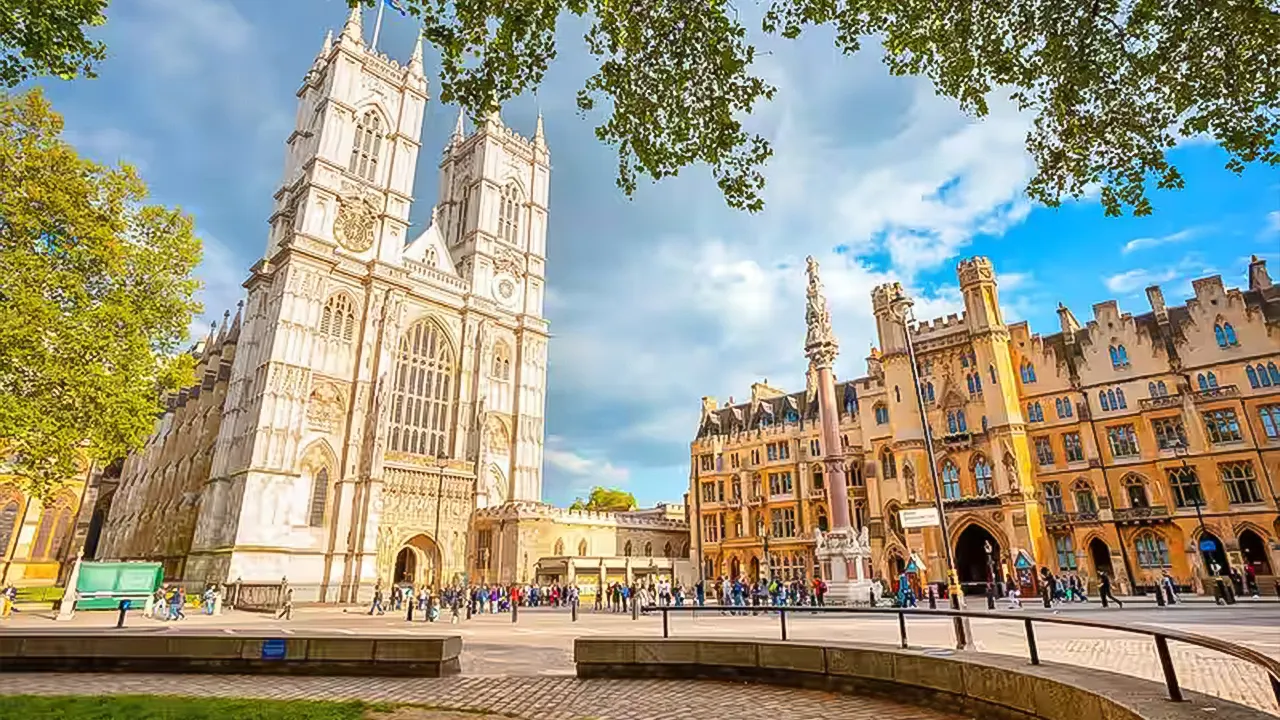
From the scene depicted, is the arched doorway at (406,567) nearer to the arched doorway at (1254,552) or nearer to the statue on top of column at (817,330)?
the statue on top of column at (817,330)

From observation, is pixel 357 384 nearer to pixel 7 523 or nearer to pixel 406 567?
pixel 406 567

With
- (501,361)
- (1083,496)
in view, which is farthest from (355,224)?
(1083,496)

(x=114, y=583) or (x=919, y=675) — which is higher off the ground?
(x=114, y=583)

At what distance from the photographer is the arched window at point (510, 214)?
54.8 m

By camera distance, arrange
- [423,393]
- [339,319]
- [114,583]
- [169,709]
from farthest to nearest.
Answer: [423,393]
[339,319]
[114,583]
[169,709]

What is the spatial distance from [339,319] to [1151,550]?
4681 cm

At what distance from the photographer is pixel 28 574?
48406 millimetres

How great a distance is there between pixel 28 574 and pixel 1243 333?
79295 mm

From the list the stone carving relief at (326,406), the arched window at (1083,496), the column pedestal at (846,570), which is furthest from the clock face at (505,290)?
the arched window at (1083,496)

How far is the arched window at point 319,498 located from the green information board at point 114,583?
952 cm

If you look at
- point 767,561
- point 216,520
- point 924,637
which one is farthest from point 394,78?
point 924,637

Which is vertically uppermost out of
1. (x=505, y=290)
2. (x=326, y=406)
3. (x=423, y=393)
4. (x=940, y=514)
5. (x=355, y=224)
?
(x=355, y=224)

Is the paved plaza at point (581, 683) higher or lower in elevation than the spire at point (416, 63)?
lower

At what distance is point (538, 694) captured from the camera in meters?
7.45
